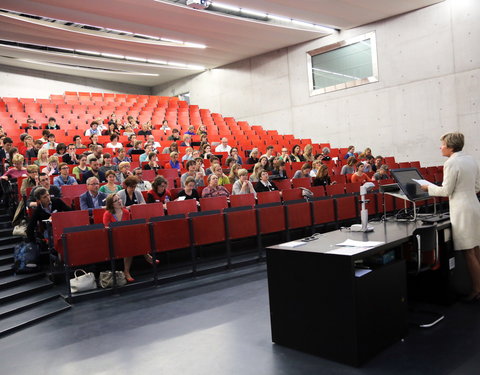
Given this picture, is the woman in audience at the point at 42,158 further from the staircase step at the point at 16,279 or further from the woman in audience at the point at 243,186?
the woman in audience at the point at 243,186

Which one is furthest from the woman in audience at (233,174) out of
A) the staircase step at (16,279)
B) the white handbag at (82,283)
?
the staircase step at (16,279)

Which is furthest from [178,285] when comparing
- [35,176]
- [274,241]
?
[35,176]

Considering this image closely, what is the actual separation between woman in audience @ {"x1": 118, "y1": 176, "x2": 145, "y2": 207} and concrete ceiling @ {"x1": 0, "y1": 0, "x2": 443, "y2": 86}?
15.2ft

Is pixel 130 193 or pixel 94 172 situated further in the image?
pixel 94 172

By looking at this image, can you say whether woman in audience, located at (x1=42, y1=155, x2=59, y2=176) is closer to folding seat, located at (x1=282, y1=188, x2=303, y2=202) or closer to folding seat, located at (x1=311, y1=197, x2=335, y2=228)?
folding seat, located at (x1=282, y1=188, x2=303, y2=202)

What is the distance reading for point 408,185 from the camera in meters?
2.91

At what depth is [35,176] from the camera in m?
4.96

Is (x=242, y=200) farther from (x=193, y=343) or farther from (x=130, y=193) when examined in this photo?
(x=193, y=343)

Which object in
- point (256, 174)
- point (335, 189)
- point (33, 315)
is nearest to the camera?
point (33, 315)

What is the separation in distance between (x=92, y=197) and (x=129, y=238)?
0.99 meters

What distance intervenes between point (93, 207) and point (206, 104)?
387 inches

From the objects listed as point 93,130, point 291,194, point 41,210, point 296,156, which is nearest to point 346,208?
point 291,194

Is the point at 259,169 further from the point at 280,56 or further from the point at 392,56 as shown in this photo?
the point at 280,56

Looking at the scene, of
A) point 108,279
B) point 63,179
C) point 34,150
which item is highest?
point 34,150
